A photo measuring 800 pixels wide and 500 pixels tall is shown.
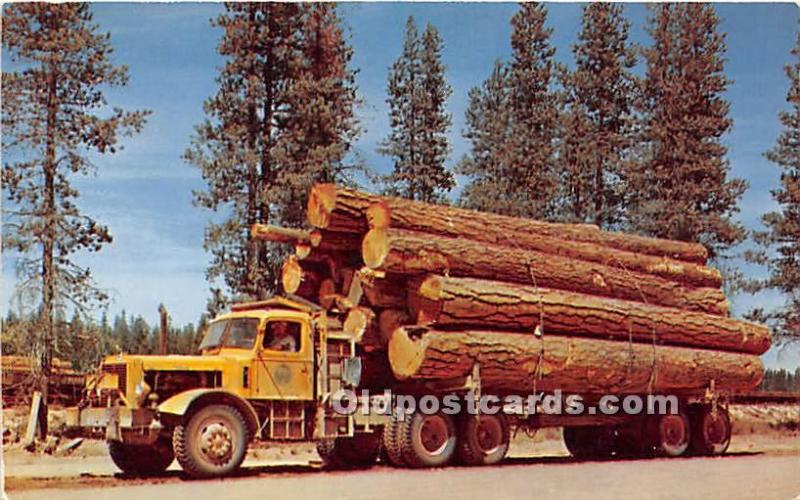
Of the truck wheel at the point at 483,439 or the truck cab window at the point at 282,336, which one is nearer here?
the truck cab window at the point at 282,336

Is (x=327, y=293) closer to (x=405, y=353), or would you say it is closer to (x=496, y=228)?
(x=405, y=353)

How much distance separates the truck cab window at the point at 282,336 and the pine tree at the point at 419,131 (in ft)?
16.2

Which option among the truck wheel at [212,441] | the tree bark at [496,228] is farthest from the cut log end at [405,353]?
the truck wheel at [212,441]

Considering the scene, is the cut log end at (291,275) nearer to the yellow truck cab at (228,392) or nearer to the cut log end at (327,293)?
the cut log end at (327,293)

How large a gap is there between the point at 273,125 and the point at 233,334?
530 centimetres

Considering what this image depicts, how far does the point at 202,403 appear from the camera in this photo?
16.0 m

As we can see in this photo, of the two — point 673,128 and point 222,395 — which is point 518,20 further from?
point 222,395

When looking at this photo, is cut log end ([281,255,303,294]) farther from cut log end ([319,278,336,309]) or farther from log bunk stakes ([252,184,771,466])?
cut log end ([319,278,336,309])

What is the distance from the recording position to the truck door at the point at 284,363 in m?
17.2

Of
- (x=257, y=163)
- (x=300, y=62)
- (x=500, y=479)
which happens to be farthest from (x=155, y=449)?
(x=300, y=62)

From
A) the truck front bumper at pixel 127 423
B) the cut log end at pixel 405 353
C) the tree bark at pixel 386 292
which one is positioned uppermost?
the tree bark at pixel 386 292

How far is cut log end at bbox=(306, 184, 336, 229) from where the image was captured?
61.4ft

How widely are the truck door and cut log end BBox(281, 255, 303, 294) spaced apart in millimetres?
2360

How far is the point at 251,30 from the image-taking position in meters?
20.3
